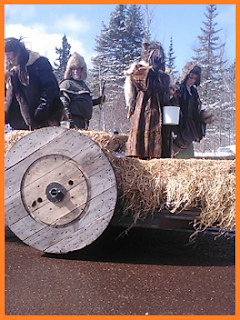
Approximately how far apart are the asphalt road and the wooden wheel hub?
40cm

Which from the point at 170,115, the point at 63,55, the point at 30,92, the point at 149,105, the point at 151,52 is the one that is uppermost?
the point at 63,55

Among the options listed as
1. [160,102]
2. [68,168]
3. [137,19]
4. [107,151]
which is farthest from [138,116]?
[137,19]

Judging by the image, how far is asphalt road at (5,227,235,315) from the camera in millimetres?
1870

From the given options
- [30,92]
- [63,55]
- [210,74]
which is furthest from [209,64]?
[30,92]

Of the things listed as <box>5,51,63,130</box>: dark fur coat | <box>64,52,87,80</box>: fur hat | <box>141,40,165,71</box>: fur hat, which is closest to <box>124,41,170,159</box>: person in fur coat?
<box>141,40,165,71</box>: fur hat

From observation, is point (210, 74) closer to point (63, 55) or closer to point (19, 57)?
point (63, 55)

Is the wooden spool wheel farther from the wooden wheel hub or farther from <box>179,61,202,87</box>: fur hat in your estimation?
<box>179,61,202,87</box>: fur hat

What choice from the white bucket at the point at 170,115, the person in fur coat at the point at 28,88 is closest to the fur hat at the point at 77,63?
the person in fur coat at the point at 28,88

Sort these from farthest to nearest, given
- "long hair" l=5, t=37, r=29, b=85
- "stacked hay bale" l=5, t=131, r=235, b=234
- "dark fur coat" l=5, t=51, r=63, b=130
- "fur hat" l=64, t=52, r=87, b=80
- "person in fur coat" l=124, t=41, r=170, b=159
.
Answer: "fur hat" l=64, t=52, r=87, b=80
"person in fur coat" l=124, t=41, r=170, b=159
"dark fur coat" l=5, t=51, r=63, b=130
"long hair" l=5, t=37, r=29, b=85
"stacked hay bale" l=5, t=131, r=235, b=234

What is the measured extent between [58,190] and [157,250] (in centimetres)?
115

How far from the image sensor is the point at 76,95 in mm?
5043

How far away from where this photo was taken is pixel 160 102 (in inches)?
148

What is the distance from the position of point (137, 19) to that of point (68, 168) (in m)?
11.7

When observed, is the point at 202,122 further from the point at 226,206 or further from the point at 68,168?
the point at 68,168
